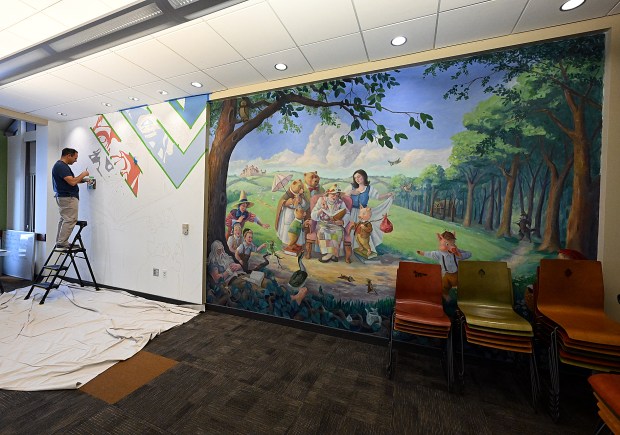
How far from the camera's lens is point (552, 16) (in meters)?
2.03

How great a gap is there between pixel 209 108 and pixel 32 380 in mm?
3424

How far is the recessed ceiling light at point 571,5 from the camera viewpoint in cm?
187

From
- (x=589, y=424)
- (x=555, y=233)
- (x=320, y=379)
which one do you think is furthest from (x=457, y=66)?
(x=320, y=379)

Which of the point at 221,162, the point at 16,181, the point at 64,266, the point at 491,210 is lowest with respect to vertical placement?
the point at 64,266

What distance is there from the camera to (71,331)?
9.34 ft

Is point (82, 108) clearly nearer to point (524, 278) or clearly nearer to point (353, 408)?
point (353, 408)

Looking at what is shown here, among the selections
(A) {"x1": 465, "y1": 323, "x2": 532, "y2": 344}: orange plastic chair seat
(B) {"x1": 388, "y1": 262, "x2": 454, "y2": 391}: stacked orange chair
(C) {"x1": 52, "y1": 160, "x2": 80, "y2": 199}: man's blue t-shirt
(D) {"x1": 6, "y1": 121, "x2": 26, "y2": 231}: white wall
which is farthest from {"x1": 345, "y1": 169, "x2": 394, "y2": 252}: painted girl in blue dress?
(D) {"x1": 6, "y1": 121, "x2": 26, "y2": 231}: white wall

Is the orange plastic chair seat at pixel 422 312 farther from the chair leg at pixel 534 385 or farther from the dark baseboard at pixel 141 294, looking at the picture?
the dark baseboard at pixel 141 294

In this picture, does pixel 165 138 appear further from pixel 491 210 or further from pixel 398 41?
pixel 491 210

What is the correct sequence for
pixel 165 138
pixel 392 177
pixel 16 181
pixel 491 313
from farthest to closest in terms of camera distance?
pixel 16 181
pixel 165 138
pixel 392 177
pixel 491 313

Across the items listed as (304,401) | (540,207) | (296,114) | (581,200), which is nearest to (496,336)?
(540,207)

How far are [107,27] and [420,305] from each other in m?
3.91

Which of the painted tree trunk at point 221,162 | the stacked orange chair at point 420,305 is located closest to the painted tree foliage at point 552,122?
the stacked orange chair at point 420,305

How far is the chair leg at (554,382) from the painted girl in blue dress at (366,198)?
1.52 meters
